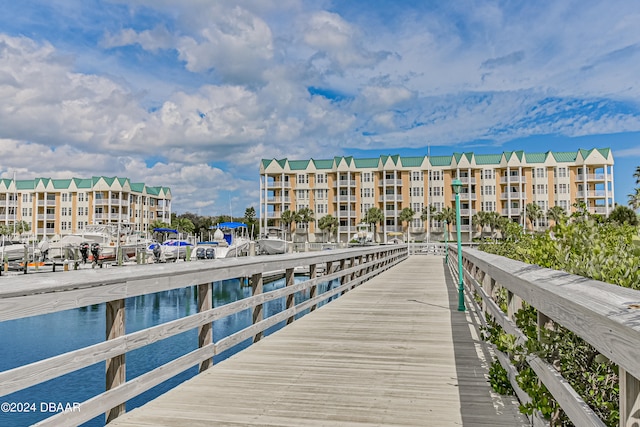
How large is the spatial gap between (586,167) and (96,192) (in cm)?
7842

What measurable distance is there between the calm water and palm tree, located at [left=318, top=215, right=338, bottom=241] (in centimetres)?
4782

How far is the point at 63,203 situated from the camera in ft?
283

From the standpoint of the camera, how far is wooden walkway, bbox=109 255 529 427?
391 cm

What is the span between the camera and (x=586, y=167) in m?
72.7

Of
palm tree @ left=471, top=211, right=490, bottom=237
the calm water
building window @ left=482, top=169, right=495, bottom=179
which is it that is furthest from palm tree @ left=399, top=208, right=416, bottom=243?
the calm water

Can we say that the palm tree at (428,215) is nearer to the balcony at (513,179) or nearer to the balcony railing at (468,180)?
the balcony railing at (468,180)

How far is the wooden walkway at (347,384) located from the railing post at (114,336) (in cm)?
30

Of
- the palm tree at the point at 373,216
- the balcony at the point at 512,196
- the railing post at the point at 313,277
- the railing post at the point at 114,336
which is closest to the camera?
the railing post at the point at 114,336

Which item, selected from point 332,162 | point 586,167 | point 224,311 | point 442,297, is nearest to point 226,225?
point 332,162

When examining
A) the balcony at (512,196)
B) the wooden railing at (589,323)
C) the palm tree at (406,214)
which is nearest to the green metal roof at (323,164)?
the palm tree at (406,214)

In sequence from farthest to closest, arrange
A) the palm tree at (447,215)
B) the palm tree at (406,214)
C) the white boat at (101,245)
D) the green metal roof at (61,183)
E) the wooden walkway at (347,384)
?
the green metal roof at (61,183) → the palm tree at (406,214) → the palm tree at (447,215) → the white boat at (101,245) → the wooden walkway at (347,384)

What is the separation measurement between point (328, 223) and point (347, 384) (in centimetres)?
7064

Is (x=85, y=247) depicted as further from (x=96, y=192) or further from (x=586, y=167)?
(x=586, y=167)

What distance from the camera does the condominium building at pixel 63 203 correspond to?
8425cm
